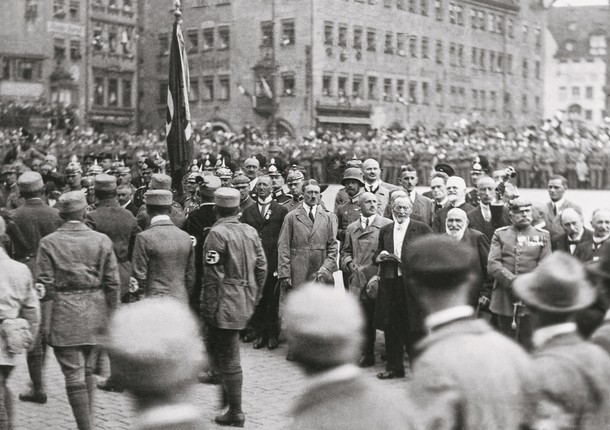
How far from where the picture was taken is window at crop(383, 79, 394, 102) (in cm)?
5206

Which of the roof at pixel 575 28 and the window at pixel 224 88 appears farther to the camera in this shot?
the roof at pixel 575 28

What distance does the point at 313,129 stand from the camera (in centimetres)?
4844

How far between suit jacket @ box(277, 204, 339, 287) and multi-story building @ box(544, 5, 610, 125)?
61473 mm

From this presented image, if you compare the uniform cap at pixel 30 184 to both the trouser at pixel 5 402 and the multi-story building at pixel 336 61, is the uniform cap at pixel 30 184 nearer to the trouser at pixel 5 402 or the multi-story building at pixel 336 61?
the trouser at pixel 5 402

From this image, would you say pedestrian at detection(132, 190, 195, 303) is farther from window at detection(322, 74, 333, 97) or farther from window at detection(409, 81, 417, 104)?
window at detection(409, 81, 417, 104)

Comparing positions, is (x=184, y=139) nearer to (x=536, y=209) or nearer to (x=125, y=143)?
(x=536, y=209)

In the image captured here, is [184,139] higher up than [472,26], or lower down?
lower down

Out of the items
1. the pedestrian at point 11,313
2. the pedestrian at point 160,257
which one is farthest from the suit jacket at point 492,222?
the pedestrian at point 11,313

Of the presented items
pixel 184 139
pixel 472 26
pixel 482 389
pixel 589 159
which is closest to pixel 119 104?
pixel 472 26

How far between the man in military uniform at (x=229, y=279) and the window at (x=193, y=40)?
4249 centimetres

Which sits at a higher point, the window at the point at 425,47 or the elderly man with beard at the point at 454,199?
the window at the point at 425,47

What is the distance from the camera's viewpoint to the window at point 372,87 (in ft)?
167

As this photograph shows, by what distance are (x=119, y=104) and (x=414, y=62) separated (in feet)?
56.6

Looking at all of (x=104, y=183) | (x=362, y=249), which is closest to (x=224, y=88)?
(x=362, y=249)
